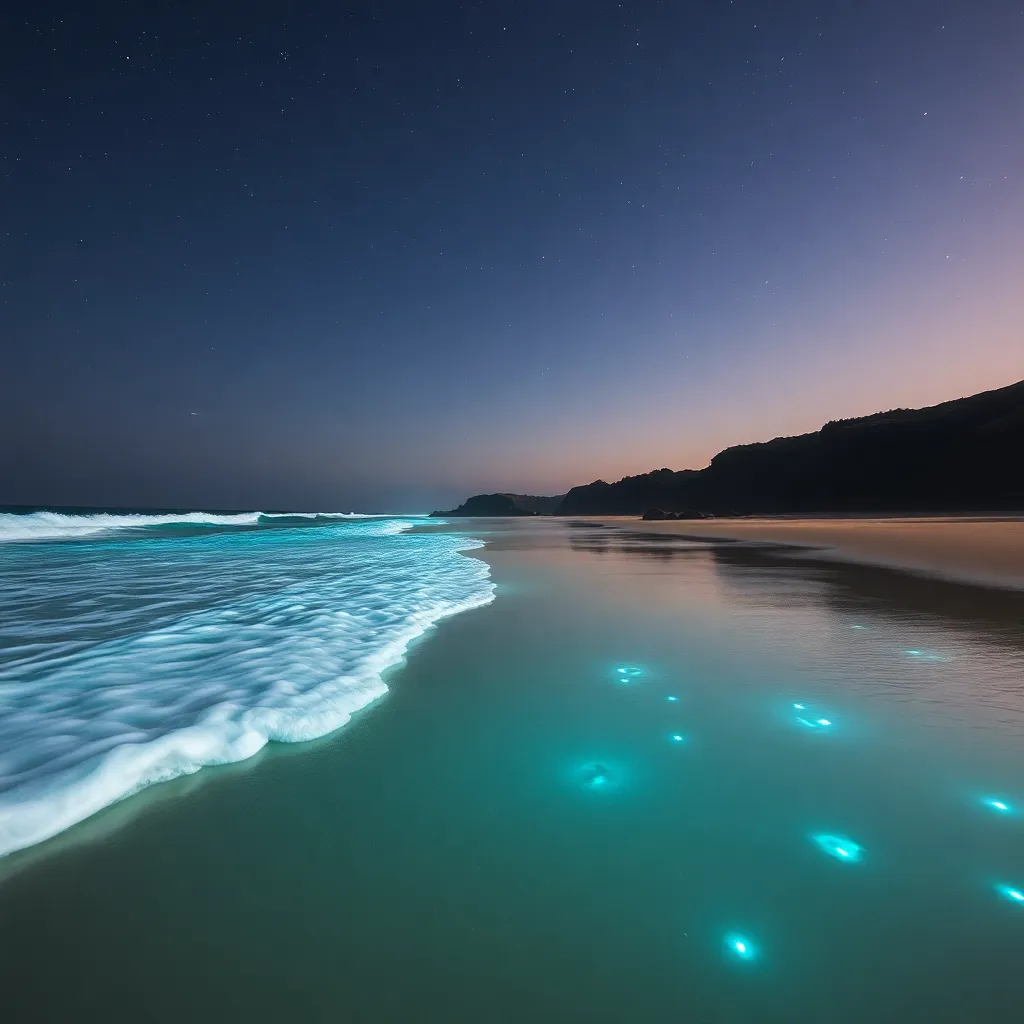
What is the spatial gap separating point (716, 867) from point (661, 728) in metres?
1.06

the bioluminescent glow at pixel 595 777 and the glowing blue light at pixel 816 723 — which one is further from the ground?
the bioluminescent glow at pixel 595 777

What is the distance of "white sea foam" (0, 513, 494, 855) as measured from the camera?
87.6 inches

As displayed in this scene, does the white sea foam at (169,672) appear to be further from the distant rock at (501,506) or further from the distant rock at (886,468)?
the distant rock at (501,506)

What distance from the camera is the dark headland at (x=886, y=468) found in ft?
157

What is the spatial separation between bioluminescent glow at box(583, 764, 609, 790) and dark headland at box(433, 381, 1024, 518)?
4078 cm

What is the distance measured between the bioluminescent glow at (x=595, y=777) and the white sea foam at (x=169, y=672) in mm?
1452

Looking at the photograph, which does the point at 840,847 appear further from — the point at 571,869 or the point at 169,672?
the point at 169,672

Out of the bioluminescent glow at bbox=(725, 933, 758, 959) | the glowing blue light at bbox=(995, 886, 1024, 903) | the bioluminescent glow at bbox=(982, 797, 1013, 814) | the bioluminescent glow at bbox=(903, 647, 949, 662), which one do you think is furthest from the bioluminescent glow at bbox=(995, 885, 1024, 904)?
the bioluminescent glow at bbox=(903, 647, 949, 662)

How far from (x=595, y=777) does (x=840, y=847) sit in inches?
36.3

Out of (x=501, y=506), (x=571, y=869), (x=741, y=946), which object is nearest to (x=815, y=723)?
(x=741, y=946)

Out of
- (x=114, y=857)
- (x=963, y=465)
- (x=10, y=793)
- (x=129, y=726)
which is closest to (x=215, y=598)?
(x=129, y=726)

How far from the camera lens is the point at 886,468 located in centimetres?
5831

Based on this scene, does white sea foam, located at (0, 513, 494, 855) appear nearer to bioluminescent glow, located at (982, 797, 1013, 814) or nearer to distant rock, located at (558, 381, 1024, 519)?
bioluminescent glow, located at (982, 797, 1013, 814)

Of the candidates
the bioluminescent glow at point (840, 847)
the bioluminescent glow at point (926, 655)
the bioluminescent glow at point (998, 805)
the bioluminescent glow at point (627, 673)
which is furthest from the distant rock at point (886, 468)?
the bioluminescent glow at point (840, 847)
